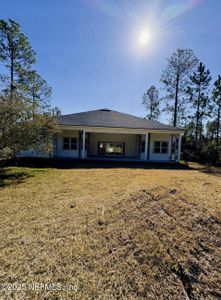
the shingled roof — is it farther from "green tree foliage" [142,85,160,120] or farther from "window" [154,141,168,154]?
"green tree foliage" [142,85,160,120]

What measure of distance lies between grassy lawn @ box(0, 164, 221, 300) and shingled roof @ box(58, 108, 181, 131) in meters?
12.4

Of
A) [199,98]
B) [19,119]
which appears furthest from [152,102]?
[19,119]

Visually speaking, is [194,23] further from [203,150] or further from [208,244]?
[203,150]

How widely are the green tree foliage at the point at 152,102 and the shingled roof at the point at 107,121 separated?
50.1ft

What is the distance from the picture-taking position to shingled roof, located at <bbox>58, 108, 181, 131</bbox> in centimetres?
1839

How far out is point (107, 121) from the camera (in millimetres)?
19703

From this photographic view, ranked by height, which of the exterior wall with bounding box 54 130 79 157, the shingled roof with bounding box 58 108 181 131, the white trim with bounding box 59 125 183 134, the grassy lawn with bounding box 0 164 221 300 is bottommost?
the grassy lawn with bounding box 0 164 221 300

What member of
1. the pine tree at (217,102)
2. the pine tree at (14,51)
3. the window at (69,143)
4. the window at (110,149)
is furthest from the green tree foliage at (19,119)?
the pine tree at (217,102)

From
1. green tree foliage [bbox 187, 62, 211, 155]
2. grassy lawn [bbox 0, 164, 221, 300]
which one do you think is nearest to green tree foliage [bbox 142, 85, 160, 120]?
green tree foliage [bbox 187, 62, 211, 155]

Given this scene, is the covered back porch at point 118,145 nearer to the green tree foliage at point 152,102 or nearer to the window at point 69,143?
the window at point 69,143

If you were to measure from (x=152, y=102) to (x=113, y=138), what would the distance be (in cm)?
1788

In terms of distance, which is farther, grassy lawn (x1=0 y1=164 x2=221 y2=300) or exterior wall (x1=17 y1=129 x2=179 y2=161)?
exterior wall (x1=17 y1=129 x2=179 y2=161)

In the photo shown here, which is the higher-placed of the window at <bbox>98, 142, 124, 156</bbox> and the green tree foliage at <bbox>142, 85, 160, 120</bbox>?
the green tree foliage at <bbox>142, 85, 160, 120</bbox>

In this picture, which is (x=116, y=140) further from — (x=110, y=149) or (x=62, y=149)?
(x=62, y=149)
